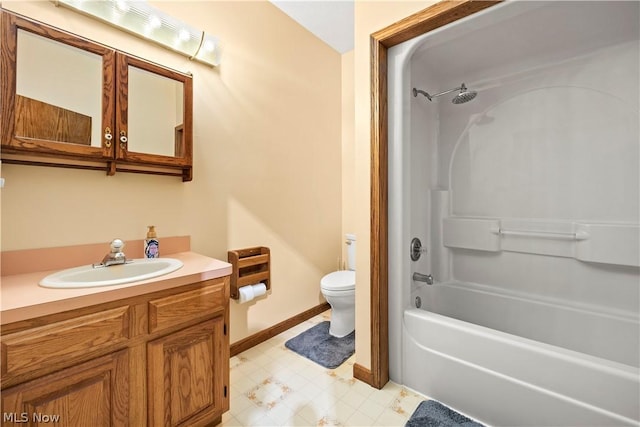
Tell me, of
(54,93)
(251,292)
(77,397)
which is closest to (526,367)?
(251,292)

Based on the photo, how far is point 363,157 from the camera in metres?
1.70

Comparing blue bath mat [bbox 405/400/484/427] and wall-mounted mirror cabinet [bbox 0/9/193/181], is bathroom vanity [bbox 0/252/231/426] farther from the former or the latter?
blue bath mat [bbox 405/400/484/427]

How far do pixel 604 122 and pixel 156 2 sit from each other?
285cm

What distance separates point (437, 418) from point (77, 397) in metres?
1.56

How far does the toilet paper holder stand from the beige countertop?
664 millimetres

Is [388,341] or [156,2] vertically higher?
[156,2]

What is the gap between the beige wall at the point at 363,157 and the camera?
165 centimetres

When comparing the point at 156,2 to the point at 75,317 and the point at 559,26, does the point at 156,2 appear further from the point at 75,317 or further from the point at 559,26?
the point at 559,26

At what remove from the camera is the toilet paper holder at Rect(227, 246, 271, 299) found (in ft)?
6.51

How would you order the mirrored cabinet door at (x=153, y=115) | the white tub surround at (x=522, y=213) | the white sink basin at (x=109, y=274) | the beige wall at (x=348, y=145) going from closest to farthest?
the white sink basin at (x=109, y=274) → the white tub surround at (x=522, y=213) → the mirrored cabinet door at (x=153, y=115) → the beige wall at (x=348, y=145)

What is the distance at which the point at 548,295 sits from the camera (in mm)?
1967

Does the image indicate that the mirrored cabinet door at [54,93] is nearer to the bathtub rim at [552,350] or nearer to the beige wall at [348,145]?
the bathtub rim at [552,350]

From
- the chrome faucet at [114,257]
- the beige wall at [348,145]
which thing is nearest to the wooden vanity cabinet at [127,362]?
the chrome faucet at [114,257]

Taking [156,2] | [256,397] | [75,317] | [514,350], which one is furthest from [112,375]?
[156,2]
